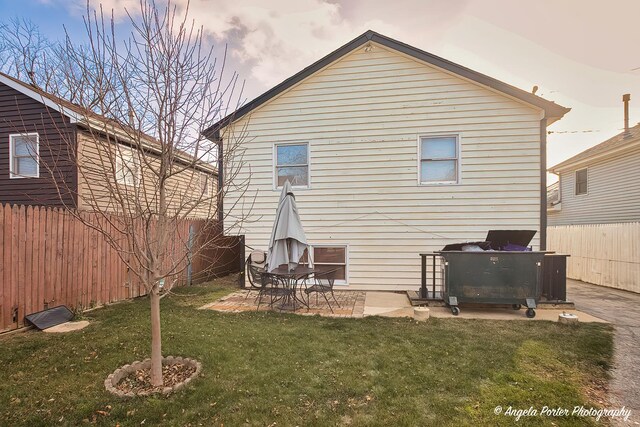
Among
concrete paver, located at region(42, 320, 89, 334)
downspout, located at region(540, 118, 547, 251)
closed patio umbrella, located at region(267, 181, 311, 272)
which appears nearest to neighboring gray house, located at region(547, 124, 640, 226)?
downspout, located at region(540, 118, 547, 251)

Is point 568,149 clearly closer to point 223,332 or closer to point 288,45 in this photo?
point 288,45

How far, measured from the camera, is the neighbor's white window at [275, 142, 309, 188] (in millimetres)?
8609

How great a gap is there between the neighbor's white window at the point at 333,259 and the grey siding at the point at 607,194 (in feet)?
39.3

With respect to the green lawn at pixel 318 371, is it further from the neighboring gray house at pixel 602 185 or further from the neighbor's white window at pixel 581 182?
the neighbor's white window at pixel 581 182

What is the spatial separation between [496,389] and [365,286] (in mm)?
5011

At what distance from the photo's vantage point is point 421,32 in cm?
920

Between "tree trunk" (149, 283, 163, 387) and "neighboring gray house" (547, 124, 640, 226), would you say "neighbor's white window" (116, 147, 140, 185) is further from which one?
"neighboring gray house" (547, 124, 640, 226)

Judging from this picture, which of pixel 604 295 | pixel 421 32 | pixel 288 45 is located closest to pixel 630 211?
pixel 604 295

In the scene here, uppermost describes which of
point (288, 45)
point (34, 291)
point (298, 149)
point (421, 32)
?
point (421, 32)

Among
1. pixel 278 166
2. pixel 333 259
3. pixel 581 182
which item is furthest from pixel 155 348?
pixel 581 182

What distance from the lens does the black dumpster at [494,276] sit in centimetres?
571

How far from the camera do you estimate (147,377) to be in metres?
3.36

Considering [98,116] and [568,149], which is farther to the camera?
[568,149]

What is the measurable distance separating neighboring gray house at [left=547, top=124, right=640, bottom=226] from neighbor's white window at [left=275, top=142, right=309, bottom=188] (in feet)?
41.6
